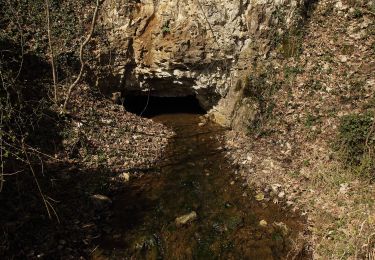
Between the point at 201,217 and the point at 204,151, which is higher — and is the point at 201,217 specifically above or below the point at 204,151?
below

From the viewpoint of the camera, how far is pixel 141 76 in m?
14.4

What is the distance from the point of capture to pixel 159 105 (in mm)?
16391

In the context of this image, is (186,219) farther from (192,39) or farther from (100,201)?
(192,39)

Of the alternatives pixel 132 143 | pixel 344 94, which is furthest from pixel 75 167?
pixel 344 94

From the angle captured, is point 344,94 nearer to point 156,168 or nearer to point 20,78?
point 156,168

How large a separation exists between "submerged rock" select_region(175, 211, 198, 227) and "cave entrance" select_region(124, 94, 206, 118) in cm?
683

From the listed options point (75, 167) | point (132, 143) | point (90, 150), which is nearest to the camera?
point (75, 167)

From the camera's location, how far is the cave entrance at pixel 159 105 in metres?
15.7

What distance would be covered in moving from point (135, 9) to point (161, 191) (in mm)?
7212

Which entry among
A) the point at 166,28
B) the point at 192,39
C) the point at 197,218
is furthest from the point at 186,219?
the point at 166,28

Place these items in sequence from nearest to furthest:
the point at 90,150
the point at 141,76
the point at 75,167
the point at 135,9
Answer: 1. the point at 75,167
2. the point at 90,150
3. the point at 135,9
4. the point at 141,76

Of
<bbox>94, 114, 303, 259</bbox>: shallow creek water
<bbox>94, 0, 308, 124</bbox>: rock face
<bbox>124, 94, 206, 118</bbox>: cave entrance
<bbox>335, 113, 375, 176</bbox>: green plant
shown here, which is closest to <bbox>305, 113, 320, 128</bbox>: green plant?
<bbox>335, 113, 375, 176</bbox>: green plant

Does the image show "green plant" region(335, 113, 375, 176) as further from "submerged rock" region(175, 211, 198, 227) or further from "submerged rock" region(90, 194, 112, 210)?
"submerged rock" region(90, 194, 112, 210)

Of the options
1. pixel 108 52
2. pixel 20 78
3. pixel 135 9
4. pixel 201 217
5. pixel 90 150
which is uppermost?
pixel 135 9
